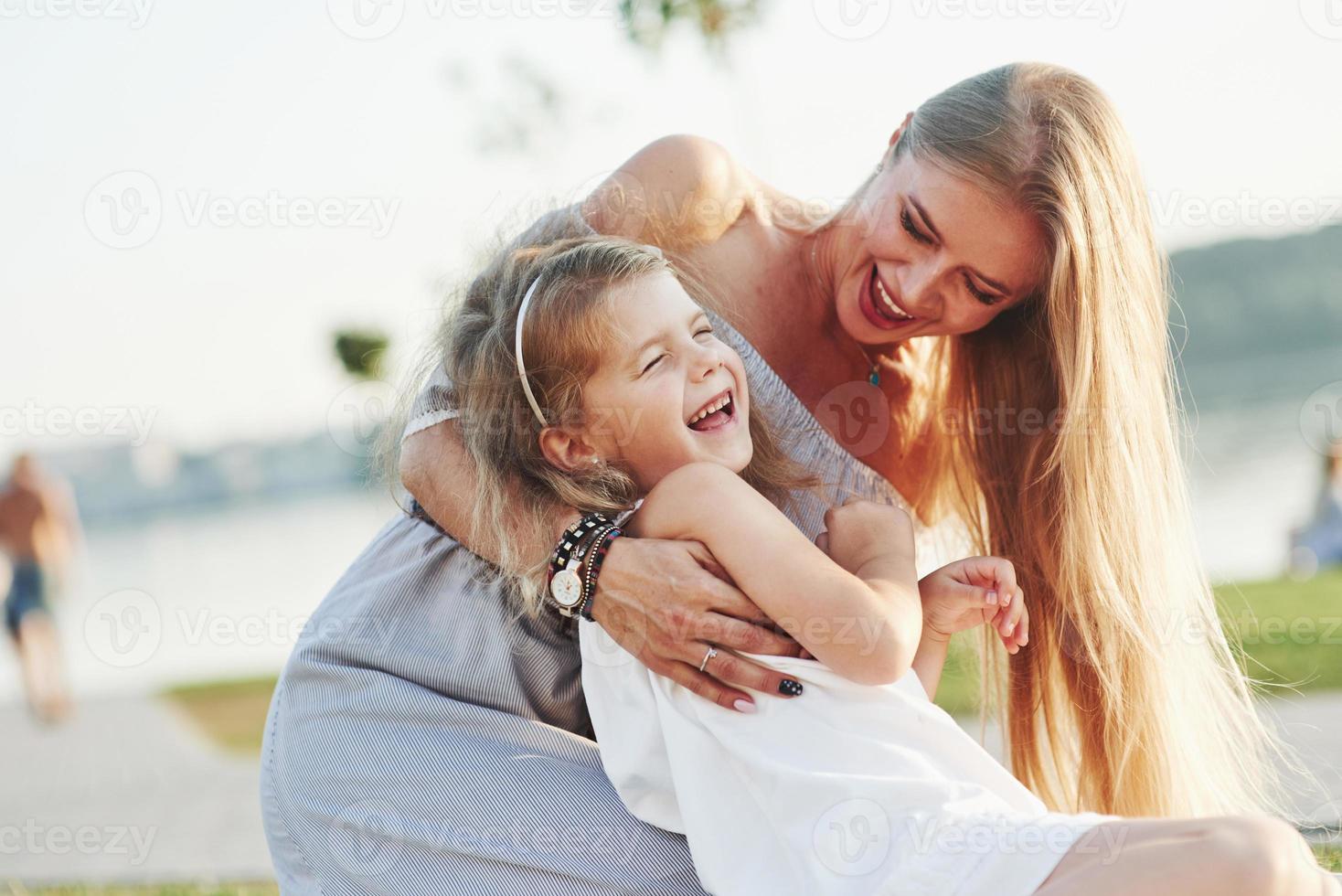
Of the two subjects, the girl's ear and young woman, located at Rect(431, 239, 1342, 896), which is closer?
young woman, located at Rect(431, 239, 1342, 896)

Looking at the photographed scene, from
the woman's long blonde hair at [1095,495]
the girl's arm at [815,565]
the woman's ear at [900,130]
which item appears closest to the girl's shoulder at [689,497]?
the girl's arm at [815,565]

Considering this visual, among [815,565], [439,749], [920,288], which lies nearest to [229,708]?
[439,749]

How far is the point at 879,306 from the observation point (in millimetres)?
2637

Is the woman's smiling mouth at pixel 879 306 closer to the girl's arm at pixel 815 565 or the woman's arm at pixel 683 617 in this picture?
the girl's arm at pixel 815 565

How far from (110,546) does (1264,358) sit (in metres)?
34.6

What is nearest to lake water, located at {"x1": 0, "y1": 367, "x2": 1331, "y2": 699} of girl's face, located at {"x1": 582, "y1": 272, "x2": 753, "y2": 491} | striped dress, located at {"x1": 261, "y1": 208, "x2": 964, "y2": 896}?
striped dress, located at {"x1": 261, "y1": 208, "x2": 964, "y2": 896}

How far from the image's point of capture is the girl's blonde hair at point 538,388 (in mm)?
2201

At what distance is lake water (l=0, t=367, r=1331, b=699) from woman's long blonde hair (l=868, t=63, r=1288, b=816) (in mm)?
1006

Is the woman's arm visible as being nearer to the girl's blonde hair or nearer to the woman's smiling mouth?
the girl's blonde hair

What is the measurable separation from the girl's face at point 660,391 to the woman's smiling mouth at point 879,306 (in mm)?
524

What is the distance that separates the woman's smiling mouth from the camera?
2.60m

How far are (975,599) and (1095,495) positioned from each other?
55cm

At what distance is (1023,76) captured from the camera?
2.52 meters

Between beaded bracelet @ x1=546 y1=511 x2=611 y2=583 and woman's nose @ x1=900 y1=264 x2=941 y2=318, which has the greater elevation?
woman's nose @ x1=900 y1=264 x2=941 y2=318
